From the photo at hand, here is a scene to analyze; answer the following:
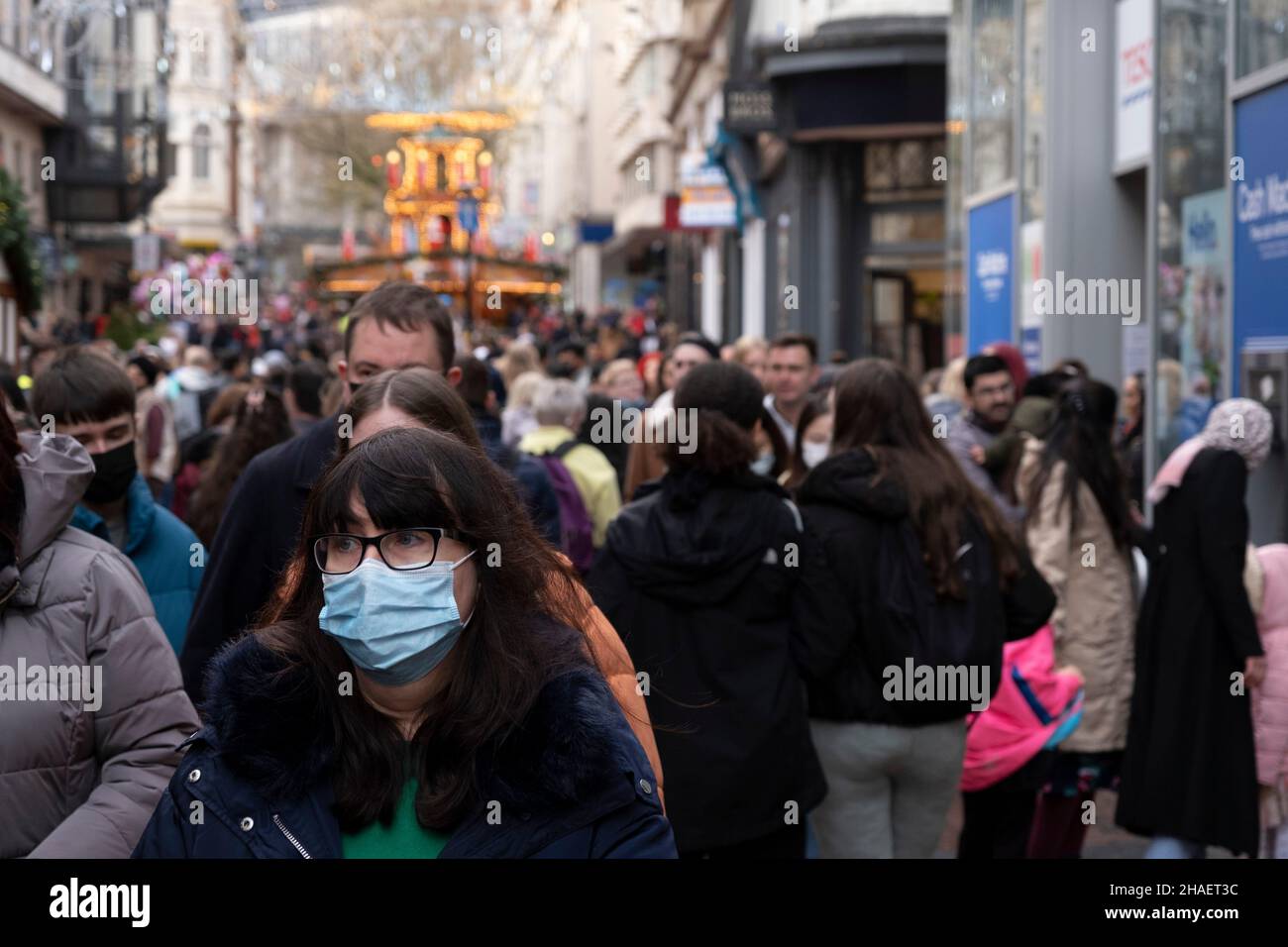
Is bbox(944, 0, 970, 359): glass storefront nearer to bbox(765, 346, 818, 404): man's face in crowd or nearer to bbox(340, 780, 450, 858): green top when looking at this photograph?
bbox(765, 346, 818, 404): man's face in crowd

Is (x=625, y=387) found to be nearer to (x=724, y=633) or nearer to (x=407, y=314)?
(x=724, y=633)

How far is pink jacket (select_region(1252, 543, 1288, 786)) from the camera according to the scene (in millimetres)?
6566

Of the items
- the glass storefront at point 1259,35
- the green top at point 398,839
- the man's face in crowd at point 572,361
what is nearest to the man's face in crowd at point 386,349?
the green top at point 398,839

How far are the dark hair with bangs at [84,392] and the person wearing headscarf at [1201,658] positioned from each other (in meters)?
3.65

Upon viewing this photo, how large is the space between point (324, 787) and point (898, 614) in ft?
10.6

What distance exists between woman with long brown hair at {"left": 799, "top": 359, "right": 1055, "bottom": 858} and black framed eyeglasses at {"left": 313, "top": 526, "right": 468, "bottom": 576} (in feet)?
9.70

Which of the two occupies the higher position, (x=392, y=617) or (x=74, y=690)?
(x=392, y=617)

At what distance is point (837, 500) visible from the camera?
572 cm

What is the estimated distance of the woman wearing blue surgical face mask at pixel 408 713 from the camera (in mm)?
2586

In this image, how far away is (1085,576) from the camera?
7301 mm

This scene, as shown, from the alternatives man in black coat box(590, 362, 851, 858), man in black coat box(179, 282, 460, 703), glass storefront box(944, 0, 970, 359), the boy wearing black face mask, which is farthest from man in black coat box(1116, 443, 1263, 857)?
glass storefront box(944, 0, 970, 359)

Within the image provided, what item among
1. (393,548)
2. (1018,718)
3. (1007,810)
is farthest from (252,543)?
(1007,810)

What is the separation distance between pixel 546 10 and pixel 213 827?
5194 centimetres

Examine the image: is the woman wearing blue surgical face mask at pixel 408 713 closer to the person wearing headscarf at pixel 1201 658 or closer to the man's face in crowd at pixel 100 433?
the man's face in crowd at pixel 100 433
